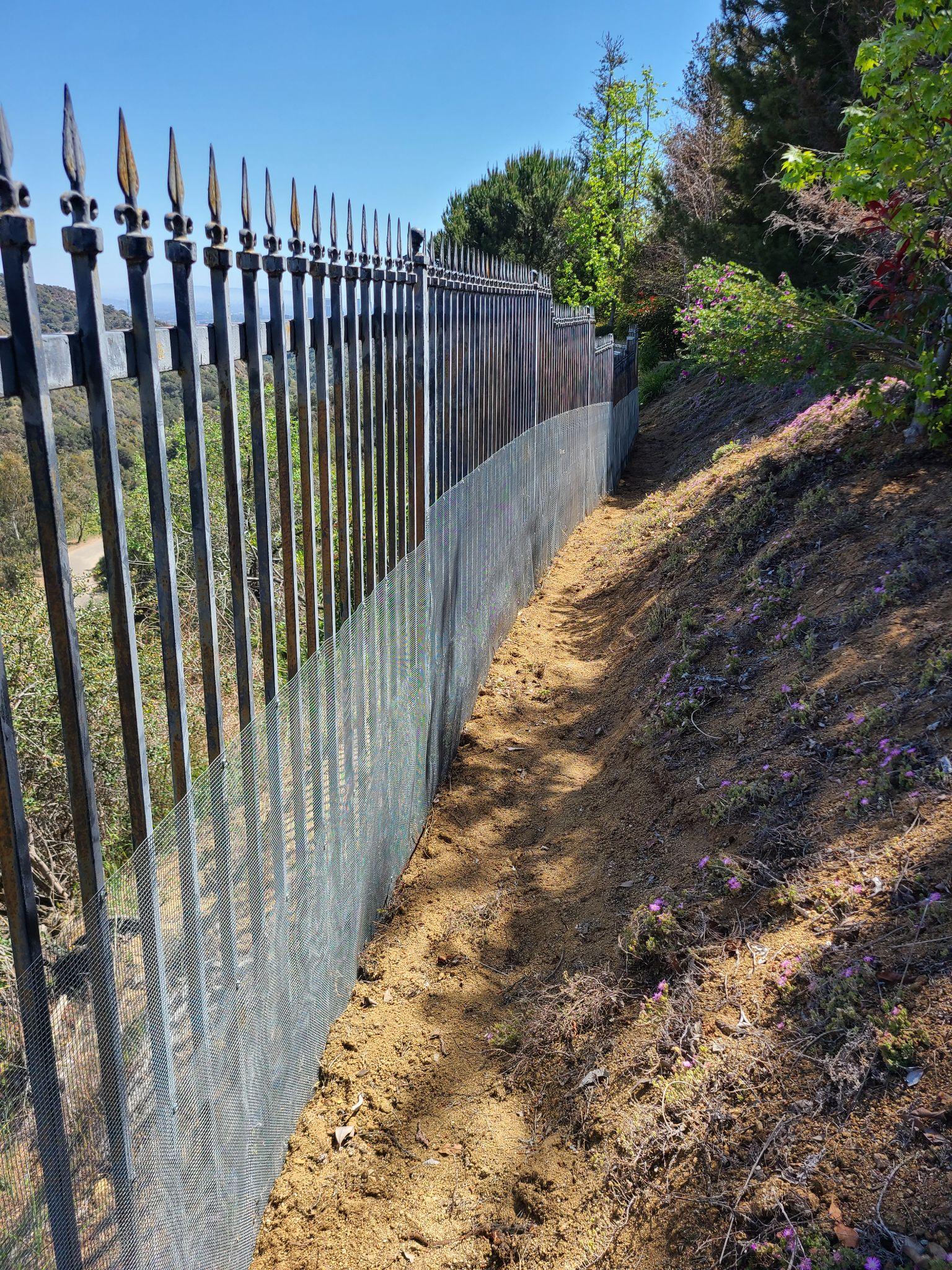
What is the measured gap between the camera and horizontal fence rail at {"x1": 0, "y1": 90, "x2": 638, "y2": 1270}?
1601mm

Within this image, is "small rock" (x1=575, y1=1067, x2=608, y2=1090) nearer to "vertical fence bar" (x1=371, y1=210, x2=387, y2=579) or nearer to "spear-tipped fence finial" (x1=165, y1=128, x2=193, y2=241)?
"vertical fence bar" (x1=371, y1=210, x2=387, y2=579)

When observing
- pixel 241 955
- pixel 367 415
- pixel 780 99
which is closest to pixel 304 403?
pixel 367 415

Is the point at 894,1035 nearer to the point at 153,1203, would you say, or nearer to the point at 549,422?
the point at 153,1203

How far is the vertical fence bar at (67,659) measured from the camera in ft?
4.73

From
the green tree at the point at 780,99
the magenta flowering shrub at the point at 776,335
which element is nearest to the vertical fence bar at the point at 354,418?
the magenta flowering shrub at the point at 776,335

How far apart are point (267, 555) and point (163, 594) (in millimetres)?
601

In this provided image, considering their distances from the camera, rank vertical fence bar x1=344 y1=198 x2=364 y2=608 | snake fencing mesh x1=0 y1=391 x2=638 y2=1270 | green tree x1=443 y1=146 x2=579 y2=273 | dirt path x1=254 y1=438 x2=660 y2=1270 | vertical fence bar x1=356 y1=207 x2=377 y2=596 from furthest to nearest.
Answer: green tree x1=443 y1=146 x2=579 y2=273
vertical fence bar x1=356 y1=207 x2=377 y2=596
vertical fence bar x1=344 y1=198 x2=364 y2=608
dirt path x1=254 y1=438 x2=660 y2=1270
snake fencing mesh x1=0 y1=391 x2=638 y2=1270

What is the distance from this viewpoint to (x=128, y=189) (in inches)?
70.2

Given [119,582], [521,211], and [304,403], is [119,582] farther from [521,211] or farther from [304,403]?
[521,211]

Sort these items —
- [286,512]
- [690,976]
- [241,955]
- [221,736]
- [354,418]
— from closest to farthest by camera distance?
[221,736] < [241,955] < [286,512] < [690,976] < [354,418]

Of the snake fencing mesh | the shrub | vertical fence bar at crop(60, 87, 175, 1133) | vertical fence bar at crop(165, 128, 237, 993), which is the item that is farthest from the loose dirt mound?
the shrub

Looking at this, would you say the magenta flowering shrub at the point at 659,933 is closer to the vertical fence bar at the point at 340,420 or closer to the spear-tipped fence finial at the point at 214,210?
the vertical fence bar at the point at 340,420

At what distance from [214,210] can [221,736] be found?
1.24m

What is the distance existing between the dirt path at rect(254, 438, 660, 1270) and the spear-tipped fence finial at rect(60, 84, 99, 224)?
2.73 metres
